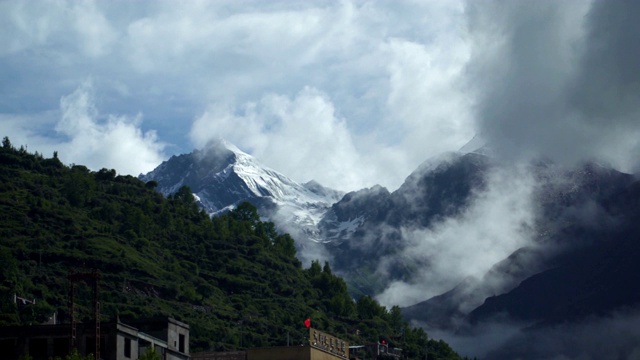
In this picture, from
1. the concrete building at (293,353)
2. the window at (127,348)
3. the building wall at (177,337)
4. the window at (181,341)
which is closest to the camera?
the window at (127,348)

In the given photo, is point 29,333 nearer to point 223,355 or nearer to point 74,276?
point 74,276

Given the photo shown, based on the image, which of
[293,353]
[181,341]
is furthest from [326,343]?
[181,341]

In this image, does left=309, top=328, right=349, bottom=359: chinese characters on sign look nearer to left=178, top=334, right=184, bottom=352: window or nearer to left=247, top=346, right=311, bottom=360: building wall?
left=247, top=346, right=311, bottom=360: building wall

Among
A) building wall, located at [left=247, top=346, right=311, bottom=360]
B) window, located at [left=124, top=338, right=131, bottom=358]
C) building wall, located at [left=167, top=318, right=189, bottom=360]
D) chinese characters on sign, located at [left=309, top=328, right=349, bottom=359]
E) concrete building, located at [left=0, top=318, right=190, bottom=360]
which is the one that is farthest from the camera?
chinese characters on sign, located at [left=309, top=328, right=349, bottom=359]

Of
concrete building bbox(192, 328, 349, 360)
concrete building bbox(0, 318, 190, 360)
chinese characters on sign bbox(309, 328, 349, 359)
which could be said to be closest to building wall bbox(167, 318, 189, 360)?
concrete building bbox(192, 328, 349, 360)

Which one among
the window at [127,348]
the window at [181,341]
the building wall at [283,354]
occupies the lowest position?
the window at [127,348]

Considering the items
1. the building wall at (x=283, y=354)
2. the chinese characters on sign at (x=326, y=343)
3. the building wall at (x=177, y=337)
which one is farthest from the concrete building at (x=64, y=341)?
the chinese characters on sign at (x=326, y=343)

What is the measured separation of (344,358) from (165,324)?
29.5m

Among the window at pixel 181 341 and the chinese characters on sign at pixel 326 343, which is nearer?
the window at pixel 181 341

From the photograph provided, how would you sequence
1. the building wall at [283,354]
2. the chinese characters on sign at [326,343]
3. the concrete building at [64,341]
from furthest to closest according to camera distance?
the chinese characters on sign at [326,343]
the building wall at [283,354]
the concrete building at [64,341]

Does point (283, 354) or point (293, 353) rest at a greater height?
point (293, 353)

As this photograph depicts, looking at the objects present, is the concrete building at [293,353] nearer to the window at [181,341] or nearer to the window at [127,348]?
the window at [181,341]

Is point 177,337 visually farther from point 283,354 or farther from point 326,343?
point 326,343

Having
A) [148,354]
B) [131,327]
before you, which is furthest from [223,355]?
[148,354]
